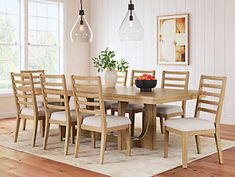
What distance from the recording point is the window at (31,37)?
7414mm

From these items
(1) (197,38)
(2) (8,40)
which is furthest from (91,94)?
(2) (8,40)

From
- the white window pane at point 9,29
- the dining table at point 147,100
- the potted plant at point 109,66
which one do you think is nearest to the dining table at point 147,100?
the dining table at point 147,100

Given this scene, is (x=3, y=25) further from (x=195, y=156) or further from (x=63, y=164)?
(x=195, y=156)

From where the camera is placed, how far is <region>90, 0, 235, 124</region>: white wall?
6.61m

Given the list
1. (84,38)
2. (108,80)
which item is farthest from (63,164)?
(84,38)

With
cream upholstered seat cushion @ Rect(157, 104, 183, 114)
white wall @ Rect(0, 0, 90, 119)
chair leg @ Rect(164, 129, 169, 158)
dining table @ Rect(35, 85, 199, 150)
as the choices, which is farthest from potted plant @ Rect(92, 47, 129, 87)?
white wall @ Rect(0, 0, 90, 119)

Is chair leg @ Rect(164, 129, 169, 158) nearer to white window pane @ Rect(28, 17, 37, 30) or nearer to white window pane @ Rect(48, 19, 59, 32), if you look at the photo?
white window pane @ Rect(28, 17, 37, 30)

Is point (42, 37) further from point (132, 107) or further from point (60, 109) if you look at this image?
point (60, 109)

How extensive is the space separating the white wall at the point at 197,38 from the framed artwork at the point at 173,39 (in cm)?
10

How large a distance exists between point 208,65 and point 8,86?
12.9ft

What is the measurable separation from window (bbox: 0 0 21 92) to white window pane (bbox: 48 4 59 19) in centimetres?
79

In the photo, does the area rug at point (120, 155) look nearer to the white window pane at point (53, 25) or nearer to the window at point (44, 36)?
the window at point (44, 36)

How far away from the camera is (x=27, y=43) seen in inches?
302

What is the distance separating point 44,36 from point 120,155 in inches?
173
